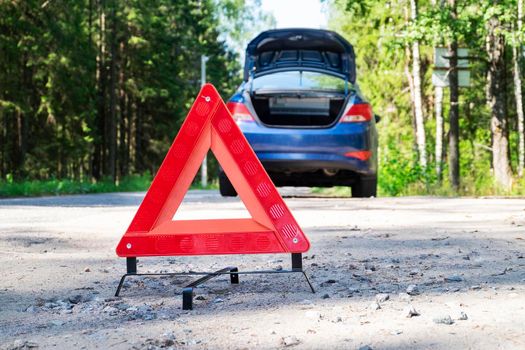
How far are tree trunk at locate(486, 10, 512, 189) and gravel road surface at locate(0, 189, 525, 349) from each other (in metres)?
13.2

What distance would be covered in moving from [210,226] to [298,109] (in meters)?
6.88

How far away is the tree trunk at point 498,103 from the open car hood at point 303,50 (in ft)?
31.9

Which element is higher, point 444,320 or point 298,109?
point 298,109

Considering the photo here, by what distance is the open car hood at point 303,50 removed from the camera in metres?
12.1

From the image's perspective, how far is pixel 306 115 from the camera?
11.7 metres

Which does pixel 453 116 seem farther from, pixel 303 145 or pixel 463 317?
pixel 463 317

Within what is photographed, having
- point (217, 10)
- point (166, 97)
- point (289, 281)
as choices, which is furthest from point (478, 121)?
point (217, 10)

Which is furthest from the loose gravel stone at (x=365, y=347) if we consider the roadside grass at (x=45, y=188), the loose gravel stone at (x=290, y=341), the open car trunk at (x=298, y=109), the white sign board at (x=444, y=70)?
the white sign board at (x=444, y=70)

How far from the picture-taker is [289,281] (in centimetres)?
507

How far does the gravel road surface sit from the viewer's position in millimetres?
3432

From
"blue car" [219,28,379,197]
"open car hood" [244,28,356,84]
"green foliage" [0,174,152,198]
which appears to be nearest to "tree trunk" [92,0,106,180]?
"green foliage" [0,174,152,198]

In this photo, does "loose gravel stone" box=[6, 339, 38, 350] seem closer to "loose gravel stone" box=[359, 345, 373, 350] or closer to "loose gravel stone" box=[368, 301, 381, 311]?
"loose gravel stone" box=[359, 345, 373, 350]

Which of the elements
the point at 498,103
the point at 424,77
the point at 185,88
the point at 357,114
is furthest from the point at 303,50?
the point at 185,88

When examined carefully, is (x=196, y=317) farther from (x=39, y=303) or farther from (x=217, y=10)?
(x=217, y=10)
